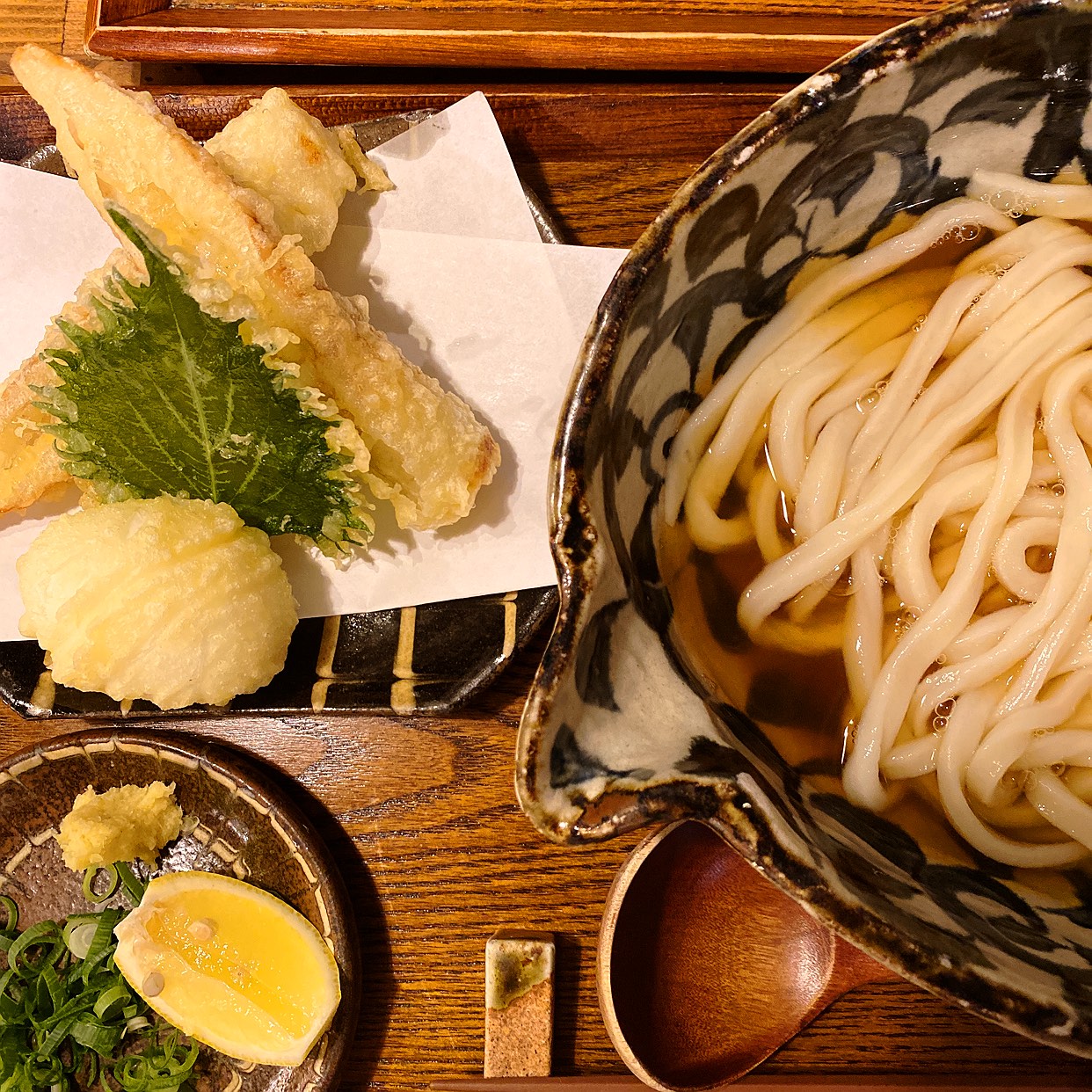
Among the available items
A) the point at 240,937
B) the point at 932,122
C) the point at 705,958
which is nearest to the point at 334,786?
the point at 240,937

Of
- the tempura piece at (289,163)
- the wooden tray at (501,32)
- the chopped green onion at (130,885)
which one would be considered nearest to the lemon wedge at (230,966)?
the chopped green onion at (130,885)

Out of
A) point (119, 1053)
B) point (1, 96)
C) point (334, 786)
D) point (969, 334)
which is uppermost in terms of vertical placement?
point (1, 96)

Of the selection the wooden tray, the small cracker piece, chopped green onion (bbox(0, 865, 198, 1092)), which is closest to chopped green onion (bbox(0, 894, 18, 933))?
chopped green onion (bbox(0, 865, 198, 1092))

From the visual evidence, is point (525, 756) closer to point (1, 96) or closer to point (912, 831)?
point (912, 831)

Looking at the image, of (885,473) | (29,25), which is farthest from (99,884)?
(29,25)

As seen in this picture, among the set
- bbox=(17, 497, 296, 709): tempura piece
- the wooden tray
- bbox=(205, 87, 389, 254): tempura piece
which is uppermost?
the wooden tray

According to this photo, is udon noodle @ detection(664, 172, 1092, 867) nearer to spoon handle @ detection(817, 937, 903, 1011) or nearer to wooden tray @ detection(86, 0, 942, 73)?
spoon handle @ detection(817, 937, 903, 1011)

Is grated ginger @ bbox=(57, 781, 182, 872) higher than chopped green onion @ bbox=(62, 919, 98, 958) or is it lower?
higher
